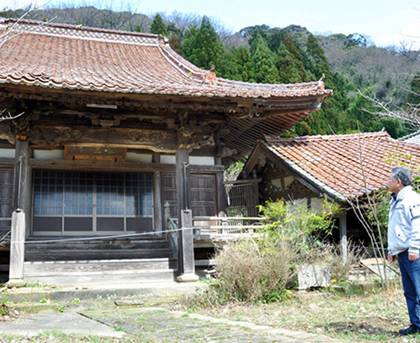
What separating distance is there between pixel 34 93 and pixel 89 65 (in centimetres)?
335

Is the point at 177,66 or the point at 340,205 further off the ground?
the point at 177,66

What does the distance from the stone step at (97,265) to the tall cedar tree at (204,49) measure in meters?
20.0

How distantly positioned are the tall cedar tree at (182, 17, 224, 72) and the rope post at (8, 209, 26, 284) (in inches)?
833

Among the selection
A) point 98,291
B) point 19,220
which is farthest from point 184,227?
point 19,220

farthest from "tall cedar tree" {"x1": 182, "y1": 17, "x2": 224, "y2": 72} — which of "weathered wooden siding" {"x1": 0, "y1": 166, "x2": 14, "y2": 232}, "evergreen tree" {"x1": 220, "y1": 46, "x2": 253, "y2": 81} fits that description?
"weathered wooden siding" {"x1": 0, "y1": 166, "x2": 14, "y2": 232}

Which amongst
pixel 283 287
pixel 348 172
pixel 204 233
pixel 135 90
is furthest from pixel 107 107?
pixel 348 172

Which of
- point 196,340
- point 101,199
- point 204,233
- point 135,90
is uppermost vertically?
point 135,90

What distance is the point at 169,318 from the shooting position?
20.0 ft

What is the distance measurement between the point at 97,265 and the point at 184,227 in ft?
6.19

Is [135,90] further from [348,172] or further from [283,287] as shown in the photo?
[348,172]

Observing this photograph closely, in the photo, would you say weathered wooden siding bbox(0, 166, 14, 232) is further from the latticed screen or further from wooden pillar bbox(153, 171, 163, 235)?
wooden pillar bbox(153, 171, 163, 235)

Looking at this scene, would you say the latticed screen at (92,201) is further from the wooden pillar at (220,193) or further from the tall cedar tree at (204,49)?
the tall cedar tree at (204,49)

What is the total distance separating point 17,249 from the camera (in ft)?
27.9

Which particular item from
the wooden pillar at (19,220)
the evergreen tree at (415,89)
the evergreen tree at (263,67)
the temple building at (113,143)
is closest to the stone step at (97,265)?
the temple building at (113,143)
